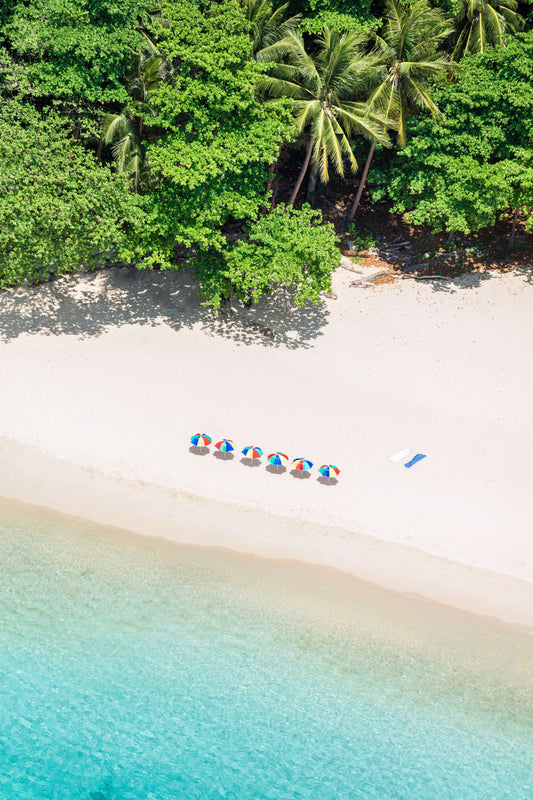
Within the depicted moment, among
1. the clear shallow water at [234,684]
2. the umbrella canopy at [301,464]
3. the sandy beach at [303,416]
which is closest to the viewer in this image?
the clear shallow water at [234,684]

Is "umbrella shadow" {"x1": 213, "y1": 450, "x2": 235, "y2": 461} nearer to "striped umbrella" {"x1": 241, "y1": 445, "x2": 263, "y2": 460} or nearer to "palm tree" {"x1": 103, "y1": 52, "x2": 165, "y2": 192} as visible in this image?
"striped umbrella" {"x1": 241, "y1": 445, "x2": 263, "y2": 460}

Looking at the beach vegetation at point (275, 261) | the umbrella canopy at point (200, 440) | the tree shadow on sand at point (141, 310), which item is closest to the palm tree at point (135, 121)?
the beach vegetation at point (275, 261)

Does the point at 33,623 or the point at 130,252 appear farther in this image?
the point at 130,252

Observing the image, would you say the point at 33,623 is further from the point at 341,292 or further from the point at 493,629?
the point at 341,292

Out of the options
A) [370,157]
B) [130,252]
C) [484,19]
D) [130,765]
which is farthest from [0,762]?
[484,19]

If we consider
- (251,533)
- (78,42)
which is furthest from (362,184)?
(251,533)

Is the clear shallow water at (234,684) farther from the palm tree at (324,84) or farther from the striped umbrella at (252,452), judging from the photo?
the palm tree at (324,84)
